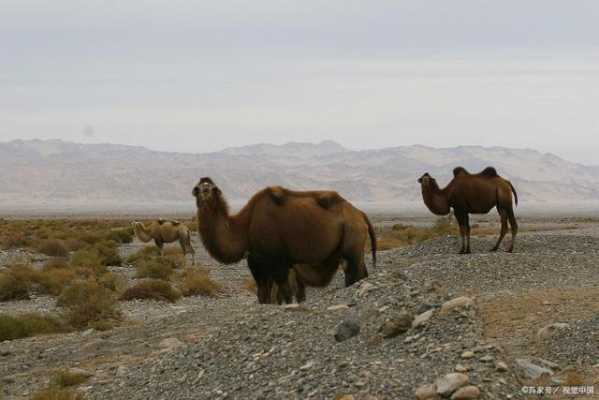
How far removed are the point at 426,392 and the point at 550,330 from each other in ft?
6.43

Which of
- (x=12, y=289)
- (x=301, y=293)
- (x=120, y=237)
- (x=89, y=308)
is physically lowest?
(x=120, y=237)

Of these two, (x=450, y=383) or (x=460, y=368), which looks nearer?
(x=450, y=383)

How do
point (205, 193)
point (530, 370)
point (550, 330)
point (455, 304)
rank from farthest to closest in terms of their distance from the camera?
point (205, 193) → point (455, 304) → point (550, 330) → point (530, 370)

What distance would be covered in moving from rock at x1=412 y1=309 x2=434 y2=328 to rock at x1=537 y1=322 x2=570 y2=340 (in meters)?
1.07

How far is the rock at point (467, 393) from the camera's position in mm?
5996

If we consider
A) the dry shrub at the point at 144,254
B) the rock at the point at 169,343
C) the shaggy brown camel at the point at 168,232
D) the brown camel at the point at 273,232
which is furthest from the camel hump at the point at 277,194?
the shaggy brown camel at the point at 168,232

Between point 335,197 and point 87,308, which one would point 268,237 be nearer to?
point 335,197

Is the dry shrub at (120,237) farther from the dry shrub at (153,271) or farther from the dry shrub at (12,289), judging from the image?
the dry shrub at (12,289)

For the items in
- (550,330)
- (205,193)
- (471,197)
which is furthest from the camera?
(471,197)

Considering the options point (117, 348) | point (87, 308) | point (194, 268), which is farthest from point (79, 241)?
point (117, 348)

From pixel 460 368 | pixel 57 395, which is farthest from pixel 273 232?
pixel 460 368

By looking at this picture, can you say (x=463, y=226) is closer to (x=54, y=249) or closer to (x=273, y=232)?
(x=273, y=232)

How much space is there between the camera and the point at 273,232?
11477 mm

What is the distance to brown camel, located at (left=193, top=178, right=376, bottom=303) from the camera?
11.5 m
